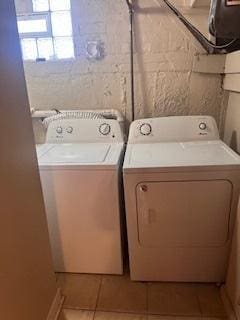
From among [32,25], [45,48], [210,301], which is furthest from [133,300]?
[32,25]

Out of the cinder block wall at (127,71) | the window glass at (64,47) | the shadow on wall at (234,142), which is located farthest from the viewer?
the window glass at (64,47)

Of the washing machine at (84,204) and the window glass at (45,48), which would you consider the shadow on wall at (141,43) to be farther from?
the window glass at (45,48)

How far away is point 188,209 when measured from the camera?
147 centimetres

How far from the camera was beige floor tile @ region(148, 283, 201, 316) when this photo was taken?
1.48 metres

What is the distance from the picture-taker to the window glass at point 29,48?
81.7 inches

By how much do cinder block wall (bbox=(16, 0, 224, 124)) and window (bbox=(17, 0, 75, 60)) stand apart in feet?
0.21

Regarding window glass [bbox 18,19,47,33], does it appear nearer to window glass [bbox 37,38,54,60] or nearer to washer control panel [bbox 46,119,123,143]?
window glass [bbox 37,38,54,60]

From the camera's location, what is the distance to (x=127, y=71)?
2055 millimetres

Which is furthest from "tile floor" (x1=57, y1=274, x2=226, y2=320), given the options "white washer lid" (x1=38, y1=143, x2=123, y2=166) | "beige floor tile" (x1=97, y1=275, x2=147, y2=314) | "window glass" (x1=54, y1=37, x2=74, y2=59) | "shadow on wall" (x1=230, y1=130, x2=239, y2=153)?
"window glass" (x1=54, y1=37, x2=74, y2=59)

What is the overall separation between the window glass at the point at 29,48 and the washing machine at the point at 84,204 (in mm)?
814

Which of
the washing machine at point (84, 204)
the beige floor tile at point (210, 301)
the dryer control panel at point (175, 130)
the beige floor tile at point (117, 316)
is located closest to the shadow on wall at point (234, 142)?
the dryer control panel at point (175, 130)

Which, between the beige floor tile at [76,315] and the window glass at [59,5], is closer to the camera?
the beige floor tile at [76,315]

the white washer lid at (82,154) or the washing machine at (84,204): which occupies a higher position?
the white washer lid at (82,154)

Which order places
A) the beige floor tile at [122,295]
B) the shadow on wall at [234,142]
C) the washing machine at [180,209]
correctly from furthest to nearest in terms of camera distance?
the shadow on wall at [234,142]
the beige floor tile at [122,295]
the washing machine at [180,209]
